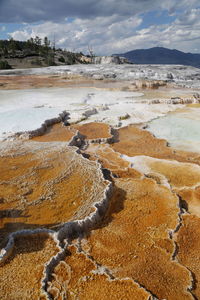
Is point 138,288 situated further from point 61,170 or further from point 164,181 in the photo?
point 61,170

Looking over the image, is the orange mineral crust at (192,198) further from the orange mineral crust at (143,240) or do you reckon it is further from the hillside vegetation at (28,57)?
the hillside vegetation at (28,57)

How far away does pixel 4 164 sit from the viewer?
26.5ft

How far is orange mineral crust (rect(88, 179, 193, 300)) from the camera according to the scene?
14.5ft

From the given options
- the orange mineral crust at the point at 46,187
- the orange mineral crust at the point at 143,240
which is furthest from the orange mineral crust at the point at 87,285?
the orange mineral crust at the point at 46,187

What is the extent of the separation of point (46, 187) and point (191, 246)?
3749mm

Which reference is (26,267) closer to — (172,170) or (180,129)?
(172,170)

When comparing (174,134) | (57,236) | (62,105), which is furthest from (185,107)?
(57,236)

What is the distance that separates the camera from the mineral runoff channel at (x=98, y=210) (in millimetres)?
4359

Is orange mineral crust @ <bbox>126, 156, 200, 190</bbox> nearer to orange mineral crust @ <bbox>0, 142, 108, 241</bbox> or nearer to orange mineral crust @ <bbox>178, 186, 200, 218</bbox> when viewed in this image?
orange mineral crust @ <bbox>178, 186, 200, 218</bbox>

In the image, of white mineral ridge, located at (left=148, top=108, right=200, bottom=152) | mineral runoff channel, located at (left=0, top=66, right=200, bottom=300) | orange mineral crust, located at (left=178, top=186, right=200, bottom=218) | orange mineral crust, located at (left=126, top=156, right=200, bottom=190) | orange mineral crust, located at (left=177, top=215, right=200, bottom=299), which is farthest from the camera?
white mineral ridge, located at (left=148, top=108, right=200, bottom=152)

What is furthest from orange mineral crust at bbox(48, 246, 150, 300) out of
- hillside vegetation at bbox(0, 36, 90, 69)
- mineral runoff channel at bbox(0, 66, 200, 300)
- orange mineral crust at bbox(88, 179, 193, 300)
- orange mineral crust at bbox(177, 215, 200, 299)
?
hillside vegetation at bbox(0, 36, 90, 69)

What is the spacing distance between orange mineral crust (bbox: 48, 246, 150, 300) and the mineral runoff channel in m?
Result: 0.02

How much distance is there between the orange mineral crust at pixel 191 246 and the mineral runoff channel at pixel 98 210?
19 millimetres

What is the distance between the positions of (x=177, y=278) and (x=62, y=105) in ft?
41.8
